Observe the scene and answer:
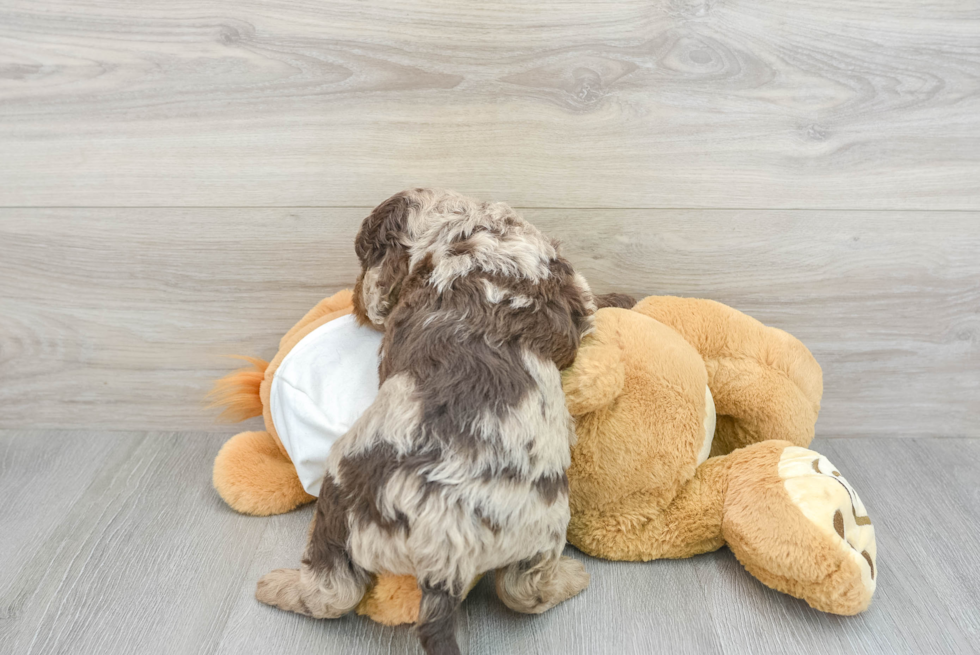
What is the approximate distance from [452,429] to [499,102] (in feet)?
1.64

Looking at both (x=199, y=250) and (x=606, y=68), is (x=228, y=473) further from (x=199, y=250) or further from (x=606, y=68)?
(x=606, y=68)

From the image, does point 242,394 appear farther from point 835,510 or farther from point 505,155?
point 835,510

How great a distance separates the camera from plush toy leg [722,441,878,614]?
0.75 meters

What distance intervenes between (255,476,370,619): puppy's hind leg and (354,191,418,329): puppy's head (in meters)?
0.20

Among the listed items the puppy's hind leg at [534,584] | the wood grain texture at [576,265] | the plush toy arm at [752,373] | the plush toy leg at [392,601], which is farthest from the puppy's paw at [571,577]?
the wood grain texture at [576,265]

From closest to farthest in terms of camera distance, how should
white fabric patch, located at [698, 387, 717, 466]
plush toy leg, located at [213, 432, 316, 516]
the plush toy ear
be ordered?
the plush toy ear
white fabric patch, located at [698, 387, 717, 466]
plush toy leg, located at [213, 432, 316, 516]

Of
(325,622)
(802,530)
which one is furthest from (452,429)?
(802,530)

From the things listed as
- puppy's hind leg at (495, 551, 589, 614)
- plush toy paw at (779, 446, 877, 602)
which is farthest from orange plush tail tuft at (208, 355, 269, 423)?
plush toy paw at (779, 446, 877, 602)

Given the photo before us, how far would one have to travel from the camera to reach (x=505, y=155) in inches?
38.6

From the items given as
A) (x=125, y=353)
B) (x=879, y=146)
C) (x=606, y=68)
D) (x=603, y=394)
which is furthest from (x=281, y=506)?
(x=879, y=146)

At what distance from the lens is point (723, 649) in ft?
2.47

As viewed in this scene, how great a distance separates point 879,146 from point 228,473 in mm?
1022

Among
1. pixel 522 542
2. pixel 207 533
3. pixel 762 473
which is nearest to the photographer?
pixel 522 542

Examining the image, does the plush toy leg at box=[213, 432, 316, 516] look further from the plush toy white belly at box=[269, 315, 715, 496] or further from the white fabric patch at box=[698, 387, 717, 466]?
the white fabric patch at box=[698, 387, 717, 466]
